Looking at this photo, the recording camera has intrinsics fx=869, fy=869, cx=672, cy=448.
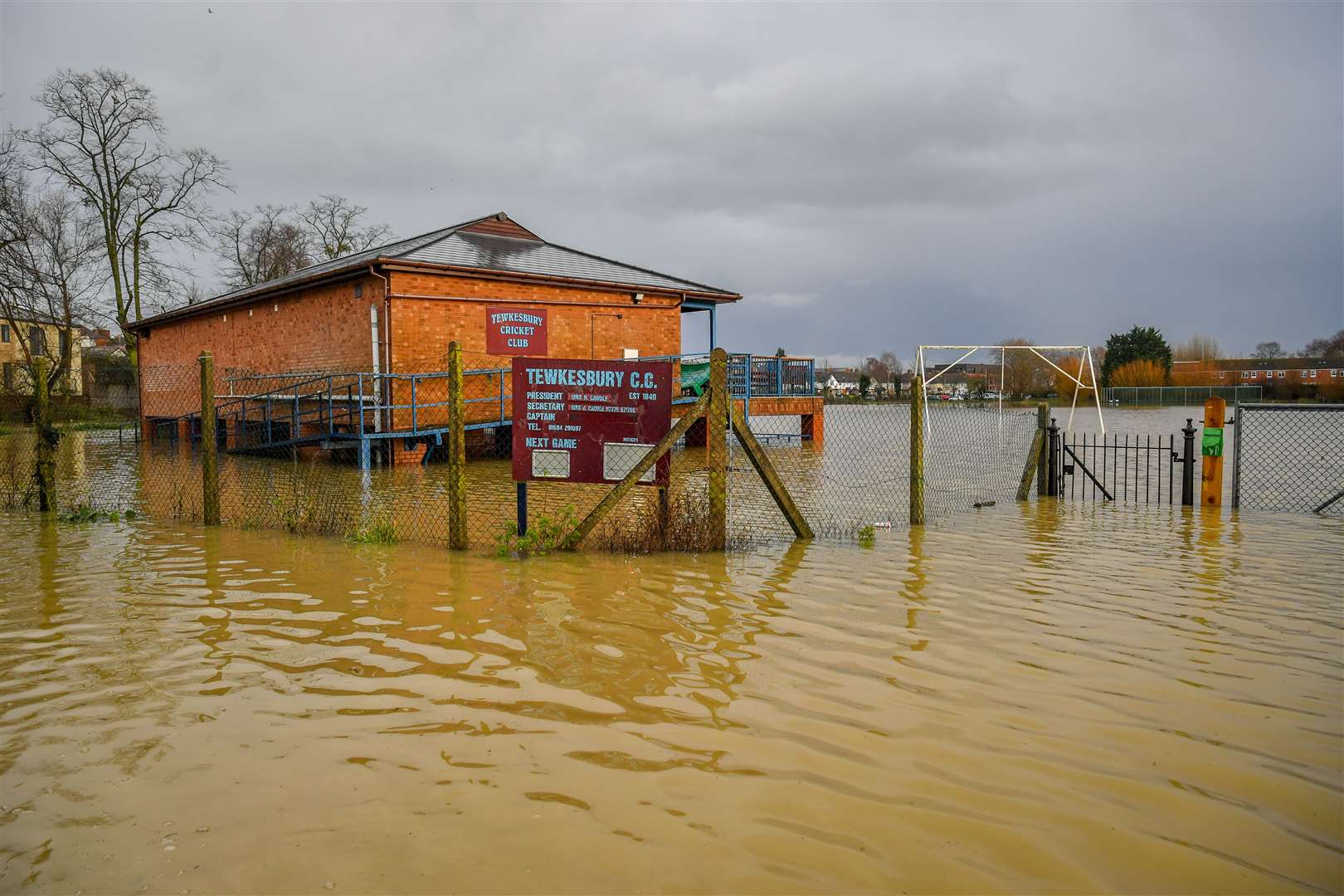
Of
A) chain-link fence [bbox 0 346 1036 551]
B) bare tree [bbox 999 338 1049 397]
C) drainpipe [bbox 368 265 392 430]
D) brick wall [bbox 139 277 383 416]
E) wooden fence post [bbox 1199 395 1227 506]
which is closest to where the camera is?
chain-link fence [bbox 0 346 1036 551]

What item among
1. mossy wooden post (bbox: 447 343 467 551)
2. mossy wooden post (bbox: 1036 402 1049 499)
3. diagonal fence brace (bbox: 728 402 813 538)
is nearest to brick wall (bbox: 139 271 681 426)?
mossy wooden post (bbox: 1036 402 1049 499)

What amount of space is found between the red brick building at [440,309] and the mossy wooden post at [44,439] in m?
9.18

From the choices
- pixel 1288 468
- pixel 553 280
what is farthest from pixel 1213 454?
pixel 553 280

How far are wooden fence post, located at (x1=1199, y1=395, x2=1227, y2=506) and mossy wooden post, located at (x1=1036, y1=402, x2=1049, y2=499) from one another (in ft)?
6.37

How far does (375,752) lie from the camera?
360 cm

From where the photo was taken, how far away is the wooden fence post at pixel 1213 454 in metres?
11.4

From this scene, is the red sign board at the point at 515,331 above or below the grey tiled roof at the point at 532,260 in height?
below

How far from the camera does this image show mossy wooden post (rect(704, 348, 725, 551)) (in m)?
7.59

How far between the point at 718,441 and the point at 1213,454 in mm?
7794

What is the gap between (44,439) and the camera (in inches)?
397

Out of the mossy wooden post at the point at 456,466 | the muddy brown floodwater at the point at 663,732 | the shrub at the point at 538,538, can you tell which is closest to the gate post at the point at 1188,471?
the muddy brown floodwater at the point at 663,732

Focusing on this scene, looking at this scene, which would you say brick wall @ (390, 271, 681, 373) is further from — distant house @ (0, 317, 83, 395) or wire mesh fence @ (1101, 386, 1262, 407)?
wire mesh fence @ (1101, 386, 1262, 407)

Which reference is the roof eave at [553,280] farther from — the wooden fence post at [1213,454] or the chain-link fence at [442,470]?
the wooden fence post at [1213,454]

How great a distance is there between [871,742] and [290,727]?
8.34 ft
